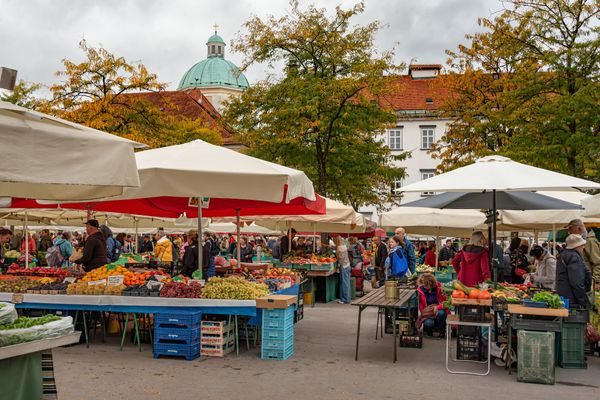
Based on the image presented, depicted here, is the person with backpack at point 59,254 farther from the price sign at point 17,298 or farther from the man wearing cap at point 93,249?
the price sign at point 17,298

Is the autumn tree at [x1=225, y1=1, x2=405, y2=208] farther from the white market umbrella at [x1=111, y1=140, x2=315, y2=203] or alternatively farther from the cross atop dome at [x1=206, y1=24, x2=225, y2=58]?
the cross atop dome at [x1=206, y1=24, x2=225, y2=58]

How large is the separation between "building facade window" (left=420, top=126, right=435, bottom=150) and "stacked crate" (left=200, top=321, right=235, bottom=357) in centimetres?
5402


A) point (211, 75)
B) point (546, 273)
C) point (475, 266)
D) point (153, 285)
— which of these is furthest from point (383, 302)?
point (211, 75)

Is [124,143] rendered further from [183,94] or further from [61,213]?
[183,94]

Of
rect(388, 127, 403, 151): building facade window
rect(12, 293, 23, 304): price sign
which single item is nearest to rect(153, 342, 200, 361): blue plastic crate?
rect(12, 293, 23, 304): price sign

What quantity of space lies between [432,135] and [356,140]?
36808mm

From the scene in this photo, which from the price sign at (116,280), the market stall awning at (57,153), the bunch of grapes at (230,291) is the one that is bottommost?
the bunch of grapes at (230,291)

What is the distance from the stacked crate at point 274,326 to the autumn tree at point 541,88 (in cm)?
1604

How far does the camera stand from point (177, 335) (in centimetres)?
950

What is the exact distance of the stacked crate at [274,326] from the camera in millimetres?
9562

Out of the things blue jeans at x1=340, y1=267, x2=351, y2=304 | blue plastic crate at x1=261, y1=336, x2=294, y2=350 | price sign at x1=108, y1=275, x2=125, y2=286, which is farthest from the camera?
blue jeans at x1=340, y1=267, x2=351, y2=304

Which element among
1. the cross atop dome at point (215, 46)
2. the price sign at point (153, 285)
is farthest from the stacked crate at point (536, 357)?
the cross atop dome at point (215, 46)

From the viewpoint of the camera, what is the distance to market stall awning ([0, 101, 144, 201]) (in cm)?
434

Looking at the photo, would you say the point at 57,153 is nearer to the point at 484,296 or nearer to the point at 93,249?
the point at 484,296
